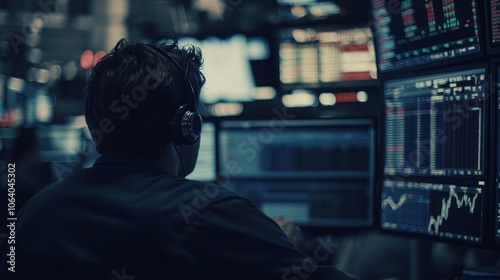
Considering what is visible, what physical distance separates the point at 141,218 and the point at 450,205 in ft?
2.77

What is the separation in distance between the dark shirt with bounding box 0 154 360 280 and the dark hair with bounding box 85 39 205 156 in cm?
10

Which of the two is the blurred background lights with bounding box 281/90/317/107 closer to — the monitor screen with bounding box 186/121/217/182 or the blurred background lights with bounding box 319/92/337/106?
the blurred background lights with bounding box 319/92/337/106

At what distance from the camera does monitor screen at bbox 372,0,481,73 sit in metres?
1.40

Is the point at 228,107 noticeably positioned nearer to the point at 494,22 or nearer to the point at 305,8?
the point at 305,8

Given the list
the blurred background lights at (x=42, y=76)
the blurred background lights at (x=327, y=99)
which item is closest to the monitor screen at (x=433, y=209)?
the blurred background lights at (x=327, y=99)

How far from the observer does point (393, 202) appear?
160 centimetres

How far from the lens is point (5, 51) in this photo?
4133 mm

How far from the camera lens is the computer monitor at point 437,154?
4.54 feet

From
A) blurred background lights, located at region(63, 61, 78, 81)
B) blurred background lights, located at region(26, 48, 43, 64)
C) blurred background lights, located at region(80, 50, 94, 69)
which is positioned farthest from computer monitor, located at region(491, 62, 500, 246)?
blurred background lights, located at region(26, 48, 43, 64)

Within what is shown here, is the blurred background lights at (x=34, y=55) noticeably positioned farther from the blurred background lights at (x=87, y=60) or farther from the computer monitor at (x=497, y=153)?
the computer monitor at (x=497, y=153)

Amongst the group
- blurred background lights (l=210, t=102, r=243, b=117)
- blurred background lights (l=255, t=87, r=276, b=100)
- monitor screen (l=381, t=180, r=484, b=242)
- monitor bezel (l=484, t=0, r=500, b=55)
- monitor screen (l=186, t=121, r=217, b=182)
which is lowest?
monitor screen (l=381, t=180, r=484, b=242)

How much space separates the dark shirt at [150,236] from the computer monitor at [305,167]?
2.77 feet

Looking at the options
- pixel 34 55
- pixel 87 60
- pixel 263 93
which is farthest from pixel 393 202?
pixel 34 55

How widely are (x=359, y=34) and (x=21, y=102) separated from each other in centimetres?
235
